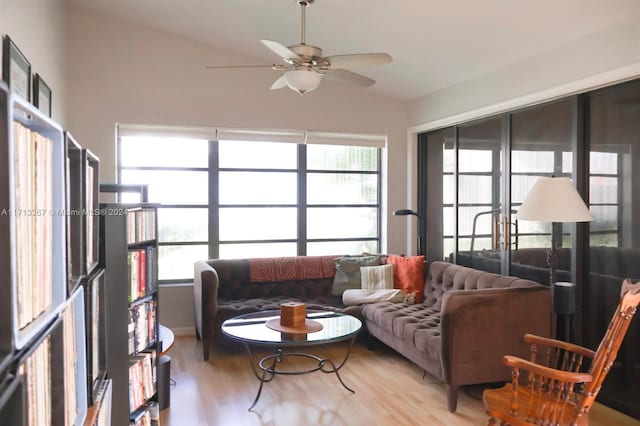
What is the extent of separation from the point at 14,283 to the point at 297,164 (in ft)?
16.0

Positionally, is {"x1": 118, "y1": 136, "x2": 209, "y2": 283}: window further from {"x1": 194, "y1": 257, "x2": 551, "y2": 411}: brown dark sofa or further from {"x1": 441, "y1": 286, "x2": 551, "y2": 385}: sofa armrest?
{"x1": 441, "y1": 286, "x2": 551, "y2": 385}: sofa armrest

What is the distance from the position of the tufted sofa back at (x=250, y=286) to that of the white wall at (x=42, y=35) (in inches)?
80.7

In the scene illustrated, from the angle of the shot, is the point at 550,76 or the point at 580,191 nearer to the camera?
the point at 580,191

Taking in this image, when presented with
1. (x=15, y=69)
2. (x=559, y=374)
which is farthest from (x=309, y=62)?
(x=559, y=374)

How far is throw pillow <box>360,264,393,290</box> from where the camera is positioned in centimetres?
495

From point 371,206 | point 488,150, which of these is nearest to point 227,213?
point 371,206

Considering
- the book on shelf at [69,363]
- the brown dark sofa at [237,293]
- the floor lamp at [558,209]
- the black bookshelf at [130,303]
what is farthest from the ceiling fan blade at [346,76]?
the book on shelf at [69,363]

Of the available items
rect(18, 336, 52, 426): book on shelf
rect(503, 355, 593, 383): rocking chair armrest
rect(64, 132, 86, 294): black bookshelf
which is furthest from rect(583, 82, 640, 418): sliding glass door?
rect(18, 336, 52, 426): book on shelf

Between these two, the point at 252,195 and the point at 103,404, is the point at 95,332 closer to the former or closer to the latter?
the point at 103,404

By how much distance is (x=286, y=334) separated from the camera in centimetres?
328

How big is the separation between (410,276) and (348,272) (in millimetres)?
672

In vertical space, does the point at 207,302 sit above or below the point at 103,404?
below

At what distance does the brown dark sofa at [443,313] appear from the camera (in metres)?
3.23

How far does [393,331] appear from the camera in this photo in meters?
3.96
